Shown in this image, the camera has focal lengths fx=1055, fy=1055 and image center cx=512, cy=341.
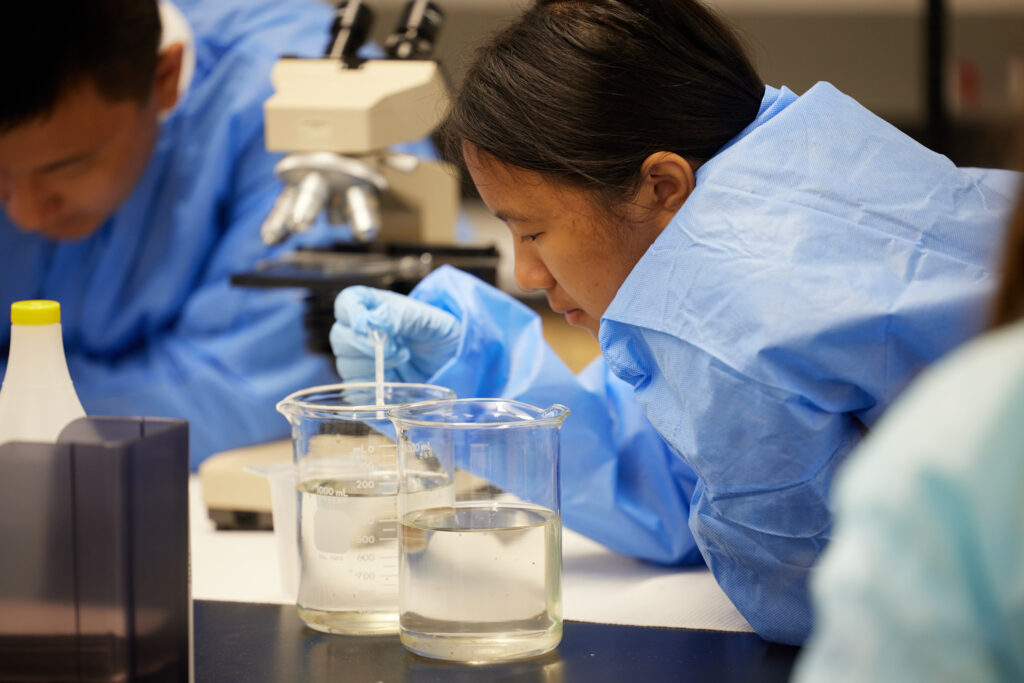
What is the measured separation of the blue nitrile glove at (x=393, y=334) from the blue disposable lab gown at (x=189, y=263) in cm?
85

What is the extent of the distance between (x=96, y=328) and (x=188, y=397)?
1.09 ft

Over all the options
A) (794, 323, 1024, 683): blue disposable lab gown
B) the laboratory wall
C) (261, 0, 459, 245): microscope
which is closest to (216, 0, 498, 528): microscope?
(261, 0, 459, 245): microscope

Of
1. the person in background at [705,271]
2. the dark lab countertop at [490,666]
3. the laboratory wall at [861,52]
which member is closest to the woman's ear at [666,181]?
the person in background at [705,271]

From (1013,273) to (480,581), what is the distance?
18.1 inches

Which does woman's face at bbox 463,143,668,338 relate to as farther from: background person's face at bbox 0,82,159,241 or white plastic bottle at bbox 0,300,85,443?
background person's face at bbox 0,82,159,241

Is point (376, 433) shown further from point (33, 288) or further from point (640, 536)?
point (33, 288)

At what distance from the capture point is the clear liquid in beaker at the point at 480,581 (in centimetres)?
73

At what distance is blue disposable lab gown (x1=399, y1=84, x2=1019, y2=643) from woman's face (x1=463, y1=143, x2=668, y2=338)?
12 cm

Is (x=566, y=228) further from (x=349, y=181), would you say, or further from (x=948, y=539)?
(x=948, y=539)

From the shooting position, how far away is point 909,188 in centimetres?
86

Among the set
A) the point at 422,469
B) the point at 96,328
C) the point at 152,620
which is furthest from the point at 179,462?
the point at 96,328

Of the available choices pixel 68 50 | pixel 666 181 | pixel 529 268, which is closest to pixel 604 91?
Answer: pixel 666 181

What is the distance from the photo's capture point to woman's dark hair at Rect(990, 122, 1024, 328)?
13.9 inches

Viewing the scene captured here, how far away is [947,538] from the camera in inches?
13.2
